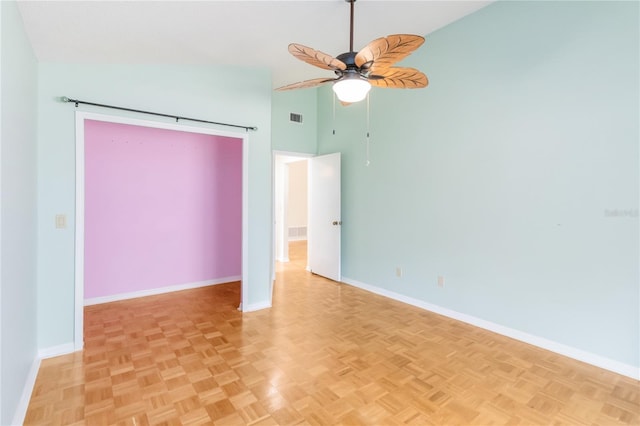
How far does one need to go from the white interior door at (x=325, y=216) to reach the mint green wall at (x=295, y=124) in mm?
353

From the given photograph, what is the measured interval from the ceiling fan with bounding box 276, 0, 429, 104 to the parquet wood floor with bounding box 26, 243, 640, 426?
Result: 202 cm

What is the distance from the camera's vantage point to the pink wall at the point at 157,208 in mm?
3949

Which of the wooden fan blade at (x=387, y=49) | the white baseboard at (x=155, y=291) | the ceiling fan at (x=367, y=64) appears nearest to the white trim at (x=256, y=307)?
the white baseboard at (x=155, y=291)

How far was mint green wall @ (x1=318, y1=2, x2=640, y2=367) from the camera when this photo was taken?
245cm

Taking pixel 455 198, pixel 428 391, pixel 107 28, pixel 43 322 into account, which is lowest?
pixel 428 391

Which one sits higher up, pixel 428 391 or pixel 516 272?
pixel 516 272

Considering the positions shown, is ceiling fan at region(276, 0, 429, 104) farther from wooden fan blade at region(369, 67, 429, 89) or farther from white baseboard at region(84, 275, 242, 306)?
white baseboard at region(84, 275, 242, 306)

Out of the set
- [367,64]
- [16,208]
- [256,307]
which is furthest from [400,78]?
[256,307]

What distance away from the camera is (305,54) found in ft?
6.19

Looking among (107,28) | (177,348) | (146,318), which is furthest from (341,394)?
(107,28)

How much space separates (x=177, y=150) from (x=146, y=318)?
2.25m

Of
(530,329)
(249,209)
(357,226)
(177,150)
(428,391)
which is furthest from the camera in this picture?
(357,226)

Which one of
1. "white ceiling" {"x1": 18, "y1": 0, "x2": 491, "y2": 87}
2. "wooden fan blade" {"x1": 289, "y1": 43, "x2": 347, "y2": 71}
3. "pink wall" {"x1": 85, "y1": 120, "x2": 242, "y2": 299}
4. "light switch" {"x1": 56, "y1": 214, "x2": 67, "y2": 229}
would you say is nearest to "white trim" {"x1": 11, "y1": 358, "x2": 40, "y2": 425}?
"light switch" {"x1": 56, "y1": 214, "x2": 67, "y2": 229}

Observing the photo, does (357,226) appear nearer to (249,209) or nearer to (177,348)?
(249,209)
